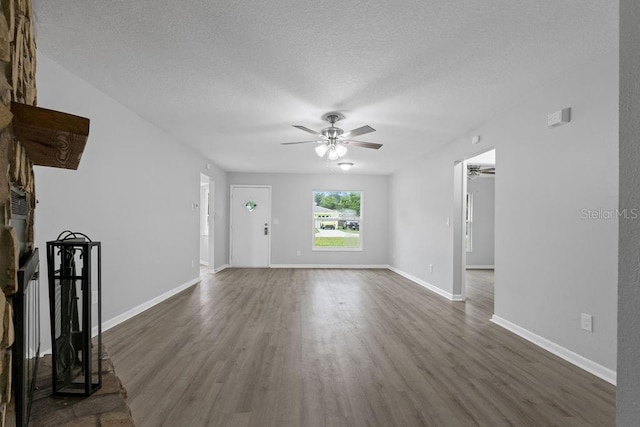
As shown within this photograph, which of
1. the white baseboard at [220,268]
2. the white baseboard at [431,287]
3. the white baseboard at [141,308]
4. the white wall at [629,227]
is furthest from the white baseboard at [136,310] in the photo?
the white baseboard at [431,287]

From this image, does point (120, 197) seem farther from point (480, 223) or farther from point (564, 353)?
point (480, 223)

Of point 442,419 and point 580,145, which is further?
point 580,145

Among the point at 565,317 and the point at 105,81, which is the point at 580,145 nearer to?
the point at 565,317

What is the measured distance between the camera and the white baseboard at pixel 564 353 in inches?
93.7

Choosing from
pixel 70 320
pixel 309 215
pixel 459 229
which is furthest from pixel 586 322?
pixel 309 215

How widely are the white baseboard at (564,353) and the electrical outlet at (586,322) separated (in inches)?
9.1

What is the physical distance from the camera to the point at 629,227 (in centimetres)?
86

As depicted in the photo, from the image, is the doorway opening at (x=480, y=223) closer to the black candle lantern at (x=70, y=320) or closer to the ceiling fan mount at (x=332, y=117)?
the ceiling fan mount at (x=332, y=117)

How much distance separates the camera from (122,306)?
3.58 m

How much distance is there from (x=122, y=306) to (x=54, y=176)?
1.57 meters

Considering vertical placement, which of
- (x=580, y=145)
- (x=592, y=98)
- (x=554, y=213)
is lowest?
(x=554, y=213)

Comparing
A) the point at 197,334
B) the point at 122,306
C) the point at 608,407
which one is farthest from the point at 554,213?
the point at 122,306

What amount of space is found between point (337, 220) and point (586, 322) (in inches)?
237

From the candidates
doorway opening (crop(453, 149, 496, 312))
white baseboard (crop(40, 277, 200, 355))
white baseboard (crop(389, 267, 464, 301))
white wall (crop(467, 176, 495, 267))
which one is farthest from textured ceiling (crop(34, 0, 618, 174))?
white wall (crop(467, 176, 495, 267))
